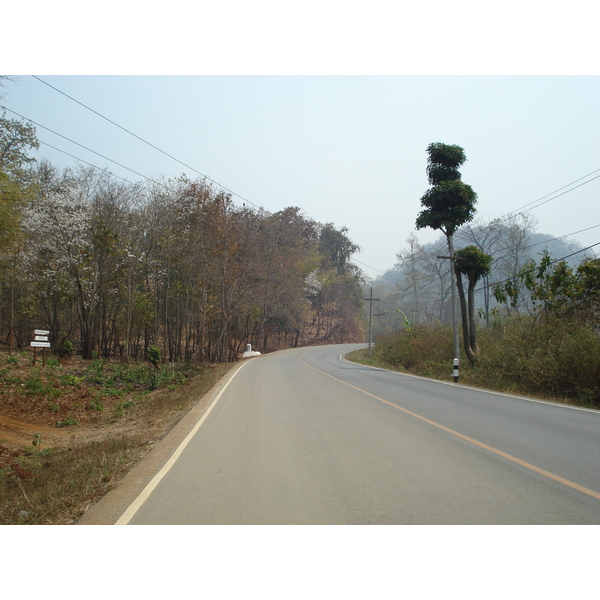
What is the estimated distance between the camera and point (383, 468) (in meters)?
5.86

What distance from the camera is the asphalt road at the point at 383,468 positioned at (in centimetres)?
444

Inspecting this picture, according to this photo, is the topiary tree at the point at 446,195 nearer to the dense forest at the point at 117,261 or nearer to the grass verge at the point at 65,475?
the dense forest at the point at 117,261

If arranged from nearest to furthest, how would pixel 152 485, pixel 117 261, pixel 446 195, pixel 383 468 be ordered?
pixel 152 485 → pixel 383 468 → pixel 446 195 → pixel 117 261

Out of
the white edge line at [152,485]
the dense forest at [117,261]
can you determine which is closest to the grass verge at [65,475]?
the white edge line at [152,485]

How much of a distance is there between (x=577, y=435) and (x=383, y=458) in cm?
→ 361

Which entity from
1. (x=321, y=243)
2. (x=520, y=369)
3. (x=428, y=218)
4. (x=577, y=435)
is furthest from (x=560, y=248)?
(x=577, y=435)

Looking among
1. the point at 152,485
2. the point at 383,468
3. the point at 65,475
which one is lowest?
the point at 65,475

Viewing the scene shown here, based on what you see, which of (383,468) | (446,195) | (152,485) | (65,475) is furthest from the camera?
(446,195)

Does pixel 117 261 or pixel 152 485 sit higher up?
pixel 117 261

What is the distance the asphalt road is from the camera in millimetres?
4441

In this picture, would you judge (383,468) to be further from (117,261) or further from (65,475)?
(117,261)

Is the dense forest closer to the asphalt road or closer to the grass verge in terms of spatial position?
the grass verge

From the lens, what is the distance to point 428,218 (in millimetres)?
24953

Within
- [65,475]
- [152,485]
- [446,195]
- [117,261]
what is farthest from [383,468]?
[117,261]
